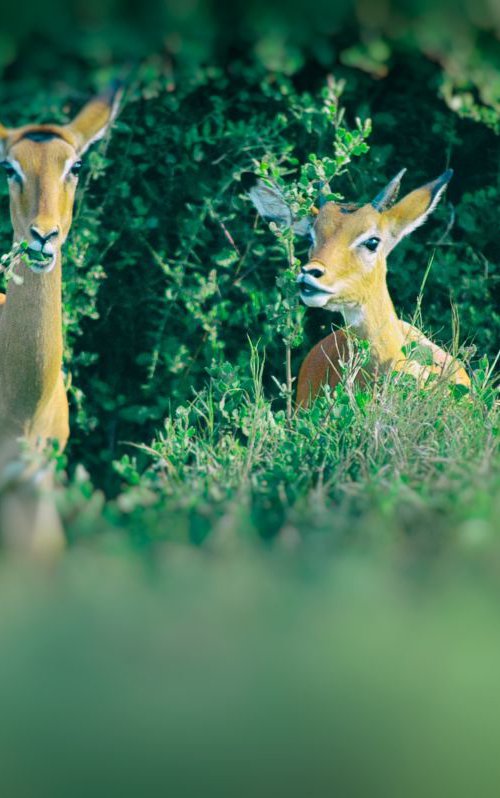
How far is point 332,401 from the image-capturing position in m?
4.79

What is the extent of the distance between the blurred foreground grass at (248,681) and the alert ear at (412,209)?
347 cm

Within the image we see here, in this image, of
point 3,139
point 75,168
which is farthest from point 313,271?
point 3,139

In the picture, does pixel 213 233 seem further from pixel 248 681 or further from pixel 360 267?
pixel 248 681

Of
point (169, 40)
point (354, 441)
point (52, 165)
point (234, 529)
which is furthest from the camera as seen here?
point (52, 165)

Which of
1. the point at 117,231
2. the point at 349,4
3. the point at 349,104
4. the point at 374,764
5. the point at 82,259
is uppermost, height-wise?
the point at 349,104

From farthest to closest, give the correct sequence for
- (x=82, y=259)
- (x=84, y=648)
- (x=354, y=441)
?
(x=82, y=259) < (x=354, y=441) < (x=84, y=648)

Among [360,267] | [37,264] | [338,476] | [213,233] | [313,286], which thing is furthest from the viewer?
[213,233]

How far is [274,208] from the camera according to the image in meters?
6.12

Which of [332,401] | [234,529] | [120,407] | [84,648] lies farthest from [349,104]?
[84,648]

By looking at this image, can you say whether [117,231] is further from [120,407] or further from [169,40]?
[169,40]

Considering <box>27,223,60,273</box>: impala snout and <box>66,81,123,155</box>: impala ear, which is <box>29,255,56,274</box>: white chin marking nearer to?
<box>27,223,60,273</box>: impala snout

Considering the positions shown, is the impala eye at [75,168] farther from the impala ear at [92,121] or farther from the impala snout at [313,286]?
the impala snout at [313,286]

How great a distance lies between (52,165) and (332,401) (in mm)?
1661

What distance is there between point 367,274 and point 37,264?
72.2 inches
